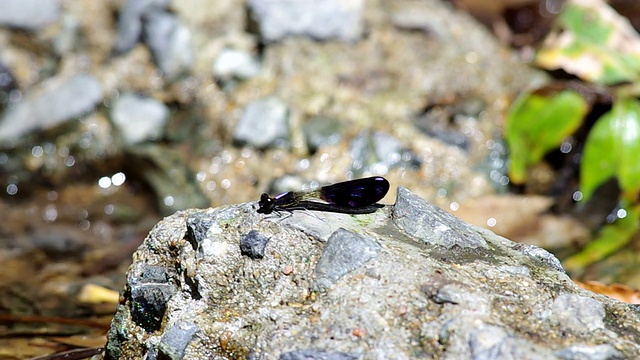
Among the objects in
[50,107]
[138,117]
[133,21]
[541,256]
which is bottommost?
[138,117]

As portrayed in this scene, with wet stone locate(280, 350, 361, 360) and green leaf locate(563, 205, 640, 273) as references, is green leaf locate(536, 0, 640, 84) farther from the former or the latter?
wet stone locate(280, 350, 361, 360)

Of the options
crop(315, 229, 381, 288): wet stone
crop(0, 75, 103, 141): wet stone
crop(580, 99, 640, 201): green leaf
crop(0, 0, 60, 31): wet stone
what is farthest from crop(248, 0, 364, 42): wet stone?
crop(315, 229, 381, 288): wet stone

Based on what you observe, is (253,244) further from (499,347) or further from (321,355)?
(499,347)

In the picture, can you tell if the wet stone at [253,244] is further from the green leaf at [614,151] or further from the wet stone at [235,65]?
the wet stone at [235,65]

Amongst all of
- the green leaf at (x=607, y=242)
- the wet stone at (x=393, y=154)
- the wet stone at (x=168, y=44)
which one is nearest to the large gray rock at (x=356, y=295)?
the green leaf at (x=607, y=242)

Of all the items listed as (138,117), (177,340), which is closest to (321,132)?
(138,117)
